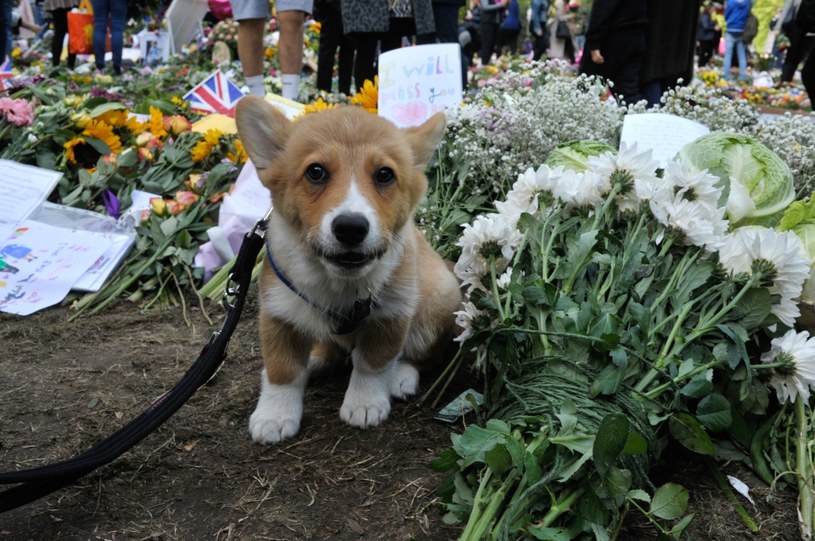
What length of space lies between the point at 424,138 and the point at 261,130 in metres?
0.60

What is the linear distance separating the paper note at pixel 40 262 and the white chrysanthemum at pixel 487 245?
2.31m

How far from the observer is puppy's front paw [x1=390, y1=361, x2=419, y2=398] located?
8.68 ft

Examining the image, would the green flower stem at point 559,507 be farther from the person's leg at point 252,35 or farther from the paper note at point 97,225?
the person's leg at point 252,35

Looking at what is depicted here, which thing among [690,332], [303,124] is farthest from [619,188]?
[303,124]

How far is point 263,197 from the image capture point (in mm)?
3824

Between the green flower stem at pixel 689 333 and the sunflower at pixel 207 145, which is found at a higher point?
the green flower stem at pixel 689 333

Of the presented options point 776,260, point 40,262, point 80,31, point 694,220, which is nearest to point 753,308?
point 776,260

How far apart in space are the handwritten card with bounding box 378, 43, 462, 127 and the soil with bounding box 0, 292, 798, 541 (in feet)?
6.34

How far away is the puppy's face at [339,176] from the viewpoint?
79.4 inches

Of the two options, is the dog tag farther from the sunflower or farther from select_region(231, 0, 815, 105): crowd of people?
select_region(231, 0, 815, 105): crowd of people

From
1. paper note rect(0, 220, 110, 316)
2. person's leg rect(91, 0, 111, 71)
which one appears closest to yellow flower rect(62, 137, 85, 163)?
paper note rect(0, 220, 110, 316)

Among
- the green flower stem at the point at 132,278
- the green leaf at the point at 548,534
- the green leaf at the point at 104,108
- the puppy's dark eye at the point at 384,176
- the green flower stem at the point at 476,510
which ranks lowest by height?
the green flower stem at the point at 132,278

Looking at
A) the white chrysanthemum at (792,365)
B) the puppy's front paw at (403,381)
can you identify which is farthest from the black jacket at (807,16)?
the puppy's front paw at (403,381)

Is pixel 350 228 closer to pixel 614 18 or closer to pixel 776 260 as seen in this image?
pixel 776 260
